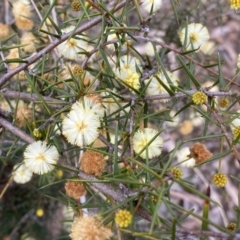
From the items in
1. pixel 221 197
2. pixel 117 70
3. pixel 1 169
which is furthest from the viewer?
pixel 221 197

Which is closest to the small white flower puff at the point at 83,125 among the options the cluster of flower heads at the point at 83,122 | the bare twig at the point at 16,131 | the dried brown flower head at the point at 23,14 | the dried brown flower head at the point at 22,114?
the cluster of flower heads at the point at 83,122

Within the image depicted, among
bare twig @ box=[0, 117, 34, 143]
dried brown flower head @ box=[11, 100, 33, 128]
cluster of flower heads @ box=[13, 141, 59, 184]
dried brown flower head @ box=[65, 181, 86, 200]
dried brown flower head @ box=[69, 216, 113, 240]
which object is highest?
dried brown flower head @ box=[11, 100, 33, 128]

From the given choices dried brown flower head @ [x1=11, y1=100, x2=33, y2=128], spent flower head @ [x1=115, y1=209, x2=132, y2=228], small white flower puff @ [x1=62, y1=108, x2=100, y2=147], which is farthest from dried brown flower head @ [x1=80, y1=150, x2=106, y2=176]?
dried brown flower head @ [x1=11, y1=100, x2=33, y2=128]

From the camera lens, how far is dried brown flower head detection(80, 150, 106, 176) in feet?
2.34

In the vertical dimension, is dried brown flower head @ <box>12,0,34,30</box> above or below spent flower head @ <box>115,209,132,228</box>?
above

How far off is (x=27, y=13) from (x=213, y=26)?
5.30ft

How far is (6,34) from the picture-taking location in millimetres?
1138

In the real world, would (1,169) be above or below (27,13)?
below

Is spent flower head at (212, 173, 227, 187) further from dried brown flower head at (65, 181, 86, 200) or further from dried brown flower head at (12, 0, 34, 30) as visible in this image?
dried brown flower head at (12, 0, 34, 30)

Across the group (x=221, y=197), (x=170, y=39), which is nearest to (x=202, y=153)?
(x=170, y=39)

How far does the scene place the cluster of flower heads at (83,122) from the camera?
2.38 feet

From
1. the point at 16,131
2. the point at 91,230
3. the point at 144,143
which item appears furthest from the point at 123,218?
the point at 16,131

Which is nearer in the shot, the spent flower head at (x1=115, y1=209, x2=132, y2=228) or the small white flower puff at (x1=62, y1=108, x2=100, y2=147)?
the spent flower head at (x1=115, y1=209, x2=132, y2=228)

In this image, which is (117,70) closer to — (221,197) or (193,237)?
(193,237)
